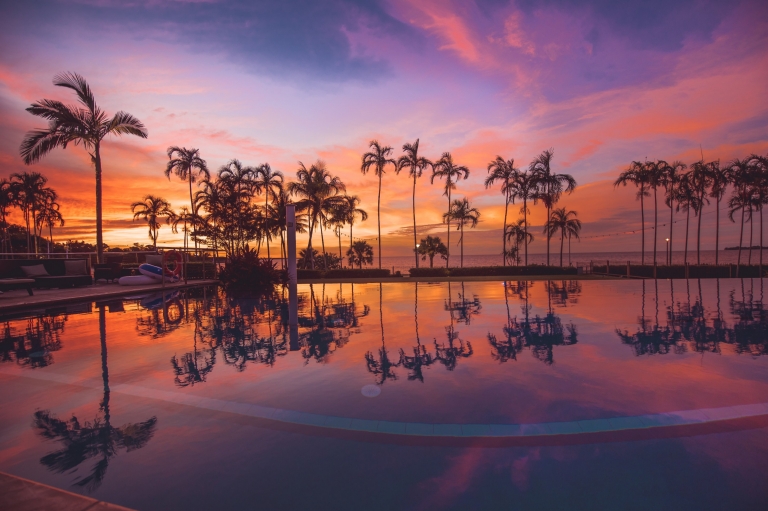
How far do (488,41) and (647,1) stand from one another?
18.5 ft

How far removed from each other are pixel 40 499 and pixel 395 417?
2.71m

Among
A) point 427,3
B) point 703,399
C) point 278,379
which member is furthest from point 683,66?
point 278,379

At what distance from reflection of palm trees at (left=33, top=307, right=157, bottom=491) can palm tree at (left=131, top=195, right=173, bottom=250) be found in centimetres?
4881

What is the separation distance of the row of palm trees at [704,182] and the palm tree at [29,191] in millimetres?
60473

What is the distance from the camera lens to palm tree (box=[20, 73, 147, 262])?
58.0ft

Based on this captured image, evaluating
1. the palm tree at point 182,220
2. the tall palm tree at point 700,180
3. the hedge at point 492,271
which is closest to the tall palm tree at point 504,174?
the hedge at point 492,271

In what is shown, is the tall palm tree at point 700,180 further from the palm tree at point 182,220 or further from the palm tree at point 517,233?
the palm tree at point 182,220

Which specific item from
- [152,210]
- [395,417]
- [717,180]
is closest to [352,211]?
[152,210]

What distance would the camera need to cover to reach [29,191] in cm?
4259

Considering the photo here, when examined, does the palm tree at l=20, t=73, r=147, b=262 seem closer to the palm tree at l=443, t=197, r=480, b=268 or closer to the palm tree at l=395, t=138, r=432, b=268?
the palm tree at l=395, t=138, r=432, b=268

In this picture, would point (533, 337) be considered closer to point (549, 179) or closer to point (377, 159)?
point (377, 159)

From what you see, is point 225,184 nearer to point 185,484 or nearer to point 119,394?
point 119,394

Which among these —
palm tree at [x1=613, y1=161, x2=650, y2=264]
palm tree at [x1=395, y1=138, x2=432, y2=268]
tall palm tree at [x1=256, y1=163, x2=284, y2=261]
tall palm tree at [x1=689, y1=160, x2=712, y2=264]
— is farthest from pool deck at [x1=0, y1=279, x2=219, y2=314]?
tall palm tree at [x1=689, y1=160, x2=712, y2=264]

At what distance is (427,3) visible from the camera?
12586 millimetres
